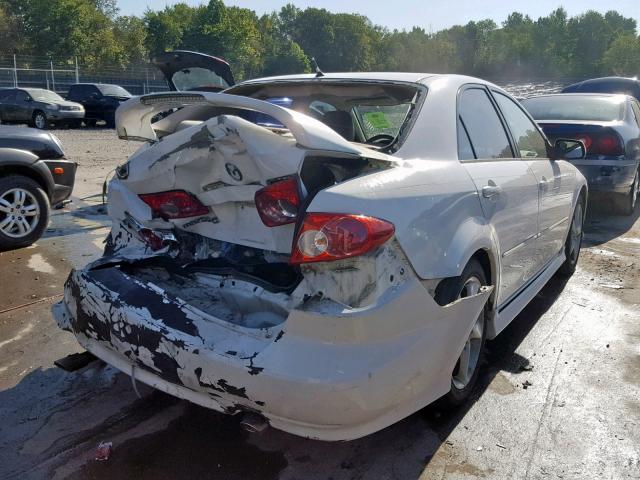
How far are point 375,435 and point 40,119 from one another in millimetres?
21680

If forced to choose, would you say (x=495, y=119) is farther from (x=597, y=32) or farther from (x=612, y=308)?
(x=597, y=32)

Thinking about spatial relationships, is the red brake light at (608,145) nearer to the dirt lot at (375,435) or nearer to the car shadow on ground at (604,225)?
the car shadow on ground at (604,225)

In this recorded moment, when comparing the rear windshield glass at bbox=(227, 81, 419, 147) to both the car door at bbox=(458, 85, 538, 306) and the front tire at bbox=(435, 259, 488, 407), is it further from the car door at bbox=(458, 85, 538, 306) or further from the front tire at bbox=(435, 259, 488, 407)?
the front tire at bbox=(435, 259, 488, 407)

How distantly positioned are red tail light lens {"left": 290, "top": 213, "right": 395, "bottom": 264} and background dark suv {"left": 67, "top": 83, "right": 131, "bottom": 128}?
73.3ft

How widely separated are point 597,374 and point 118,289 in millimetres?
2824

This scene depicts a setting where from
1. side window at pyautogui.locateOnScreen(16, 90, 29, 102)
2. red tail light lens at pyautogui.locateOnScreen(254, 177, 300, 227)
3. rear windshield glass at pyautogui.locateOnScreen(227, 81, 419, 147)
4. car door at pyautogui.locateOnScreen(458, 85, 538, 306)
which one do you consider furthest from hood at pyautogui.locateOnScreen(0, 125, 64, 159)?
side window at pyautogui.locateOnScreen(16, 90, 29, 102)

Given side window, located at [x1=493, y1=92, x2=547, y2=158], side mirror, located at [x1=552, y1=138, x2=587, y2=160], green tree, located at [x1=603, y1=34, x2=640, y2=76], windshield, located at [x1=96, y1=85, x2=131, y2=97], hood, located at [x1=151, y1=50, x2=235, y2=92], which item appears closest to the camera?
side window, located at [x1=493, y1=92, x2=547, y2=158]

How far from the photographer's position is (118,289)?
269cm

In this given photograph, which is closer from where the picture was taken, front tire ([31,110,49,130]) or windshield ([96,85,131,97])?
front tire ([31,110,49,130])

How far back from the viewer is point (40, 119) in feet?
69.5

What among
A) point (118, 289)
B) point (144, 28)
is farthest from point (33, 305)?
point (144, 28)

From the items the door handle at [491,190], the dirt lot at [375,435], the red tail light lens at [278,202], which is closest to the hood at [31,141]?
the dirt lot at [375,435]

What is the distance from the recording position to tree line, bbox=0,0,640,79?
2087 inches

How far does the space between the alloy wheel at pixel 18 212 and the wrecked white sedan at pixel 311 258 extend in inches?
→ 111
